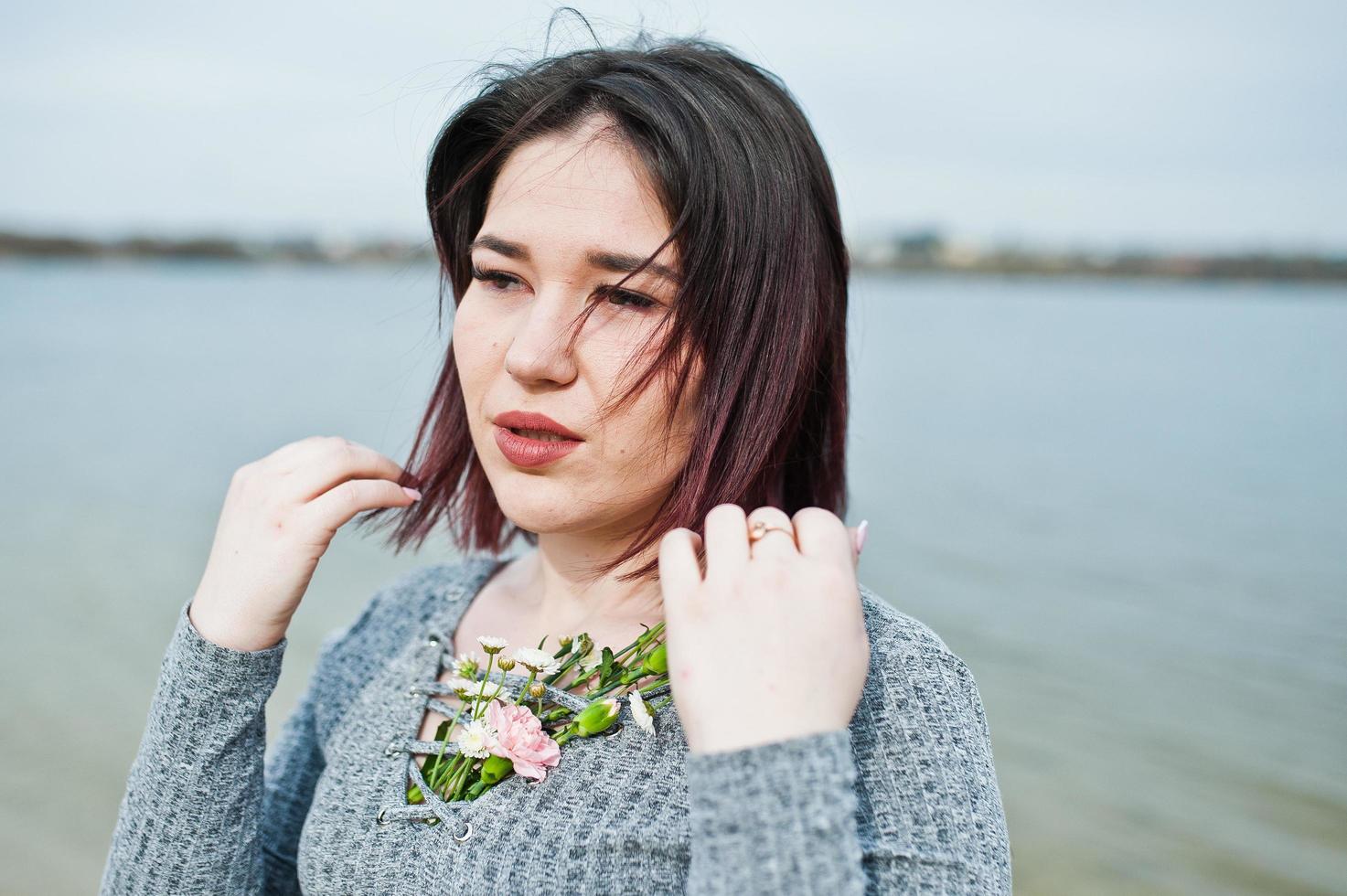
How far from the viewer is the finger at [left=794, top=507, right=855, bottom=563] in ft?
3.79

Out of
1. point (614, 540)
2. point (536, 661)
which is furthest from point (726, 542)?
point (614, 540)

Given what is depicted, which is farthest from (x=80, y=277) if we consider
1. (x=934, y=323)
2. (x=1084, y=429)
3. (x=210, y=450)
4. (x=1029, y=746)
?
(x=1029, y=746)

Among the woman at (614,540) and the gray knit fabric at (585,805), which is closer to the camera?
the gray knit fabric at (585,805)

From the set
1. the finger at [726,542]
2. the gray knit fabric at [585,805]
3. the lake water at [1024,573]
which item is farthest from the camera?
the lake water at [1024,573]

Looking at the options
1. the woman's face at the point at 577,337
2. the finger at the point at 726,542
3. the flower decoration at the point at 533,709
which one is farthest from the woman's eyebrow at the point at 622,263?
the flower decoration at the point at 533,709

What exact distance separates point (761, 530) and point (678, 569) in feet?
0.34

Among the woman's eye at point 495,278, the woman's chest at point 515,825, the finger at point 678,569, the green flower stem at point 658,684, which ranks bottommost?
the woman's chest at point 515,825

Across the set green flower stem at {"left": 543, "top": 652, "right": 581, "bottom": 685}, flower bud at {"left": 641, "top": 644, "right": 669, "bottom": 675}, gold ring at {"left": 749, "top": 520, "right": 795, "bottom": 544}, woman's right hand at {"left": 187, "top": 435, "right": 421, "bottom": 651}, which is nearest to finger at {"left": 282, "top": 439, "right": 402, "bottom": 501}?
woman's right hand at {"left": 187, "top": 435, "right": 421, "bottom": 651}

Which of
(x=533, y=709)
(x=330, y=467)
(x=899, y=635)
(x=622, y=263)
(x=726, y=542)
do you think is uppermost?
(x=622, y=263)

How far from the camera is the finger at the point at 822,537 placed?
1.16m

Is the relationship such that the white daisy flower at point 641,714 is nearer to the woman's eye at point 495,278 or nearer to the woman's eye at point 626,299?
the woman's eye at point 626,299

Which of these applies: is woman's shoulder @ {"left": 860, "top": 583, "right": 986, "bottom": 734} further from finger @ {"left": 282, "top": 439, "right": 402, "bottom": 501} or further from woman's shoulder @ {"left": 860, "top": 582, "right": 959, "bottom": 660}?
finger @ {"left": 282, "top": 439, "right": 402, "bottom": 501}

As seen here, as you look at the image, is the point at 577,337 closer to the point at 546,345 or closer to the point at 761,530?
the point at 546,345

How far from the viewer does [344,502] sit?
1521 mm
